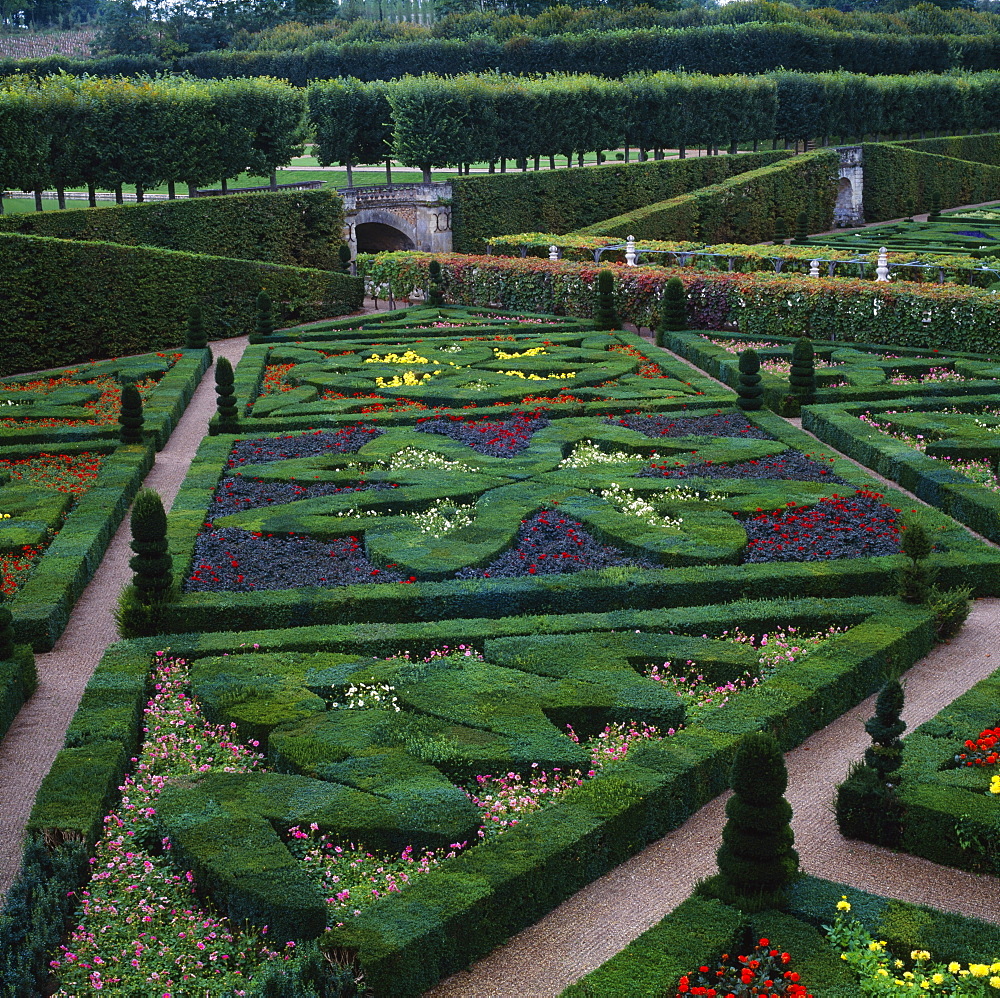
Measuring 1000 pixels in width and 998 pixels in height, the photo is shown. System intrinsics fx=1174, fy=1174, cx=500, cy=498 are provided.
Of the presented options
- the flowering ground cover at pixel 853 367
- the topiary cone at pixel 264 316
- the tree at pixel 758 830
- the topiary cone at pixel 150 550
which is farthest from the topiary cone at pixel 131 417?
the tree at pixel 758 830

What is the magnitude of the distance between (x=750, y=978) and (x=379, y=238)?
44506 millimetres

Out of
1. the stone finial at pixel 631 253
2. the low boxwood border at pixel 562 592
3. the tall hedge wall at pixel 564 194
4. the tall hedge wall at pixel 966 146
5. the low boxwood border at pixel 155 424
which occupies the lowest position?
the low boxwood border at pixel 562 592

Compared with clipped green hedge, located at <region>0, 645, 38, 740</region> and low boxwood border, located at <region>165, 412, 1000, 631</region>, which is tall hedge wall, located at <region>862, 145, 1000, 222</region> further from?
clipped green hedge, located at <region>0, 645, 38, 740</region>

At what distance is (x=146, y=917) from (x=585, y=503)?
8745 millimetres

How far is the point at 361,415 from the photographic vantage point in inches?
803

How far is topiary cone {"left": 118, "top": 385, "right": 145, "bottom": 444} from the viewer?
749 inches

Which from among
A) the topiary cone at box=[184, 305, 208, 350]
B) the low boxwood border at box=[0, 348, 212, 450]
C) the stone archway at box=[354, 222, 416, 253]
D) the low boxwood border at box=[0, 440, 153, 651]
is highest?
the stone archway at box=[354, 222, 416, 253]

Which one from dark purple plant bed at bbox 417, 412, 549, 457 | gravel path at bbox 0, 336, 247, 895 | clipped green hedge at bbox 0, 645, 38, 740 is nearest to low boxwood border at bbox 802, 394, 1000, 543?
dark purple plant bed at bbox 417, 412, 549, 457

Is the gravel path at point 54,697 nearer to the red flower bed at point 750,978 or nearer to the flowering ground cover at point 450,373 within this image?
the red flower bed at point 750,978

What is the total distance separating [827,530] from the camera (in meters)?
14.4

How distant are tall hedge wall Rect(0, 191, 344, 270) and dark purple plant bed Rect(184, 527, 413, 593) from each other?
1889 cm

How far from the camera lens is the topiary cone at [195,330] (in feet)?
92.8

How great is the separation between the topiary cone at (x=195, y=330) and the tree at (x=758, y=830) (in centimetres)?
2314

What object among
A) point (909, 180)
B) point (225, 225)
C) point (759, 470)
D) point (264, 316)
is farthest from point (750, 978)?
point (909, 180)
